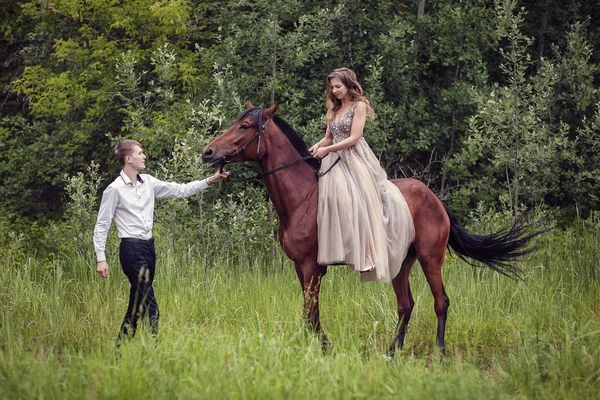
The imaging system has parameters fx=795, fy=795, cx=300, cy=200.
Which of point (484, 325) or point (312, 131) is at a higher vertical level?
point (312, 131)

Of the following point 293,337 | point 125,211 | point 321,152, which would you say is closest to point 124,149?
point 125,211

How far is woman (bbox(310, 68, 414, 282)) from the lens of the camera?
6566mm

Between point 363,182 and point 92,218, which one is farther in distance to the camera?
point 92,218

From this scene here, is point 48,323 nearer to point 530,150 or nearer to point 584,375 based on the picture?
point 584,375

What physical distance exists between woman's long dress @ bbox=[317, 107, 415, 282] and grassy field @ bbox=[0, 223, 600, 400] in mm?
656

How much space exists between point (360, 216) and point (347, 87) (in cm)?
111

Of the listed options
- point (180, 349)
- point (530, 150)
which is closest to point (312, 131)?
point (530, 150)

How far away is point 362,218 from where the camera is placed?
6.67 metres

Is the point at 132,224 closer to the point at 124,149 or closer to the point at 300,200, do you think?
the point at 124,149

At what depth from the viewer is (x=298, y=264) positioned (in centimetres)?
671

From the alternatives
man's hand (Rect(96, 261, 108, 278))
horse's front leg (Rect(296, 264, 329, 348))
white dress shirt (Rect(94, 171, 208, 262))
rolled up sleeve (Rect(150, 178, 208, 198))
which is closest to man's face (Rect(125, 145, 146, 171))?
white dress shirt (Rect(94, 171, 208, 262))

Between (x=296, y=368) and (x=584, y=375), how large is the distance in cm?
204

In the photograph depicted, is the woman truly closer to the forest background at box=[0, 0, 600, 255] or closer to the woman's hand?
the woman's hand

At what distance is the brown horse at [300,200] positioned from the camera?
6555 mm
